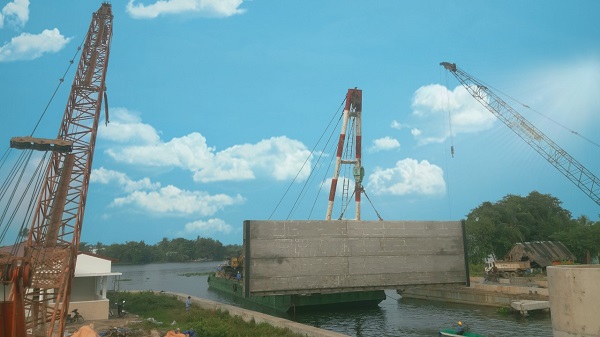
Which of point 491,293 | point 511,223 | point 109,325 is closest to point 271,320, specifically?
point 109,325

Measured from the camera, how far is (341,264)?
31.1 meters

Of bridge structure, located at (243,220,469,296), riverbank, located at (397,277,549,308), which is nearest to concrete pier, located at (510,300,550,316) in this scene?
riverbank, located at (397,277,549,308)

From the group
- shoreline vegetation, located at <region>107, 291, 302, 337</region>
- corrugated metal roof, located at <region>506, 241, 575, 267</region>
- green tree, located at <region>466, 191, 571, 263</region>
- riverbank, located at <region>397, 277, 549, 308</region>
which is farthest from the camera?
green tree, located at <region>466, 191, 571, 263</region>

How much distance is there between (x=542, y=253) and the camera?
59.4m

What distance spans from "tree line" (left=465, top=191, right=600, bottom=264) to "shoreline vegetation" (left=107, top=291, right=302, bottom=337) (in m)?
48.0

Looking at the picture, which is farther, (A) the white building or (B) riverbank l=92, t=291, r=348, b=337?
(A) the white building

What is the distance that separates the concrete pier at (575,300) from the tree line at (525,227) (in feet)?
181

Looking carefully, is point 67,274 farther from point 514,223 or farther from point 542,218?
point 542,218

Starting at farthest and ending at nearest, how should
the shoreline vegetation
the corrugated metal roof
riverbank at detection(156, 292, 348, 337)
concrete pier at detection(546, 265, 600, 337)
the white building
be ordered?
the corrugated metal roof
the white building
the shoreline vegetation
riverbank at detection(156, 292, 348, 337)
concrete pier at detection(546, 265, 600, 337)

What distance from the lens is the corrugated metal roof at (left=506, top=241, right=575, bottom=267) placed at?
58344mm

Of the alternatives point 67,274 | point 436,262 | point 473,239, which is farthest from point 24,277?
point 473,239

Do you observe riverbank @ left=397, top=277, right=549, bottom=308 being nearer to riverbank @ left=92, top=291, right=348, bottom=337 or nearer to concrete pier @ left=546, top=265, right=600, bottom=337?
riverbank @ left=92, top=291, right=348, bottom=337

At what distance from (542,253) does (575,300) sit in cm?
5568

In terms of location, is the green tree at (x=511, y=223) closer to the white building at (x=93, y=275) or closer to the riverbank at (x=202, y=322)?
the riverbank at (x=202, y=322)
